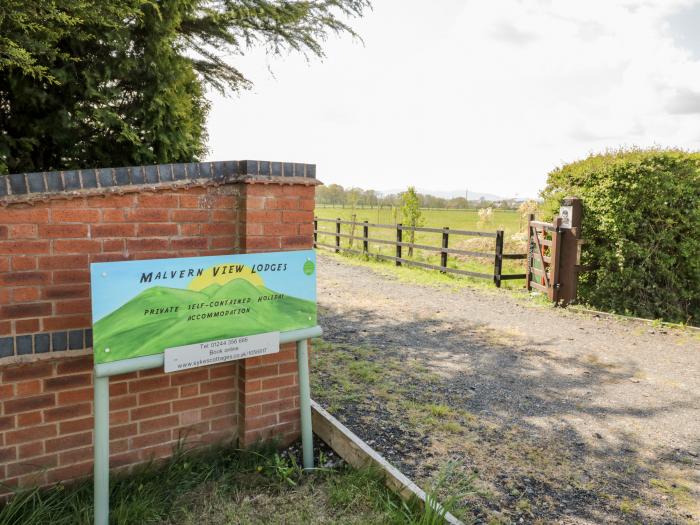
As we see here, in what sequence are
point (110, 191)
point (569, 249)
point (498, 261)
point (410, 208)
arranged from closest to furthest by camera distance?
point (110, 191), point (569, 249), point (498, 261), point (410, 208)

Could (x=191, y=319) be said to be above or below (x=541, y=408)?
above

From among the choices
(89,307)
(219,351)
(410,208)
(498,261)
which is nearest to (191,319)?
(219,351)

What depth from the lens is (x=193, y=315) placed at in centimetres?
286

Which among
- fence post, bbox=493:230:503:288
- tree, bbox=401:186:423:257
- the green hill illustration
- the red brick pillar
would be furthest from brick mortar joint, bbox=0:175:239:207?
tree, bbox=401:186:423:257

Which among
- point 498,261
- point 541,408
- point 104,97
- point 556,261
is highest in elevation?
point 104,97

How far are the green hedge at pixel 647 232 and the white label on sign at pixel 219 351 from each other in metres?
7.06

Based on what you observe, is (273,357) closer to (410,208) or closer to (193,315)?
(193,315)

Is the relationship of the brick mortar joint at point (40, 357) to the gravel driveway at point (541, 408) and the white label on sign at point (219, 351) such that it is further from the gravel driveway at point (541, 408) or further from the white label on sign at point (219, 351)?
the gravel driveway at point (541, 408)

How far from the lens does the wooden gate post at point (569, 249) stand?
8.42 metres

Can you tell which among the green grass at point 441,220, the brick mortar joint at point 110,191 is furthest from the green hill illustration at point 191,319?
the green grass at point 441,220

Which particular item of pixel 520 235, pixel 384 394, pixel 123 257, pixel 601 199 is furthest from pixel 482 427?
pixel 520 235

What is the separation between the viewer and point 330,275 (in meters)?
12.1

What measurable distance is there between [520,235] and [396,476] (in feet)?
48.4

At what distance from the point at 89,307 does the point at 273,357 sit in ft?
3.98
